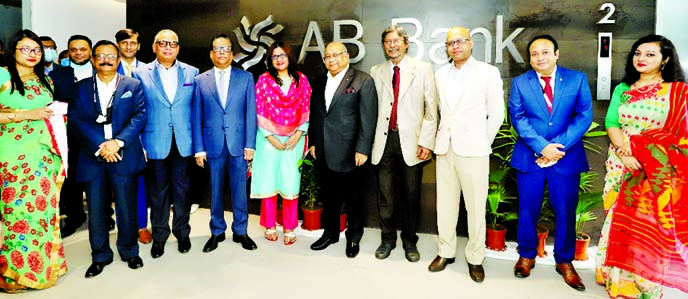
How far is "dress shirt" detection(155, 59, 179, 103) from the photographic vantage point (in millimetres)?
3883

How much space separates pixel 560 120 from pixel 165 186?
3.03m

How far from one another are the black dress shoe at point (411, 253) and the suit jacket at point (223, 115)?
5.06 feet

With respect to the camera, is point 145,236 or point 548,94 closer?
point 548,94

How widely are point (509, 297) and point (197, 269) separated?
2231 mm

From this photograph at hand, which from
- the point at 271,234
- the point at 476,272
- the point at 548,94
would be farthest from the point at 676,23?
the point at 271,234

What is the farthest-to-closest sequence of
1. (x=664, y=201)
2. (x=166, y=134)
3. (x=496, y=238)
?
(x=496, y=238) < (x=166, y=134) < (x=664, y=201)

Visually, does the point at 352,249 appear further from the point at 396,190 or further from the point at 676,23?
the point at 676,23

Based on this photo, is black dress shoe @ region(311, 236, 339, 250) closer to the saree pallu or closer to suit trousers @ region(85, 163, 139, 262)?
suit trousers @ region(85, 163, 139, 262)

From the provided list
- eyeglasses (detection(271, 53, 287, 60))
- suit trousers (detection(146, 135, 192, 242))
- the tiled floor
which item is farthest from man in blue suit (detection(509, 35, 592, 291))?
suit trousers (detection(146, 135, 192, 242))

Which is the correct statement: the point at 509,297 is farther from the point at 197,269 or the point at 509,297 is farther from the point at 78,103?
→ the point at 78,103

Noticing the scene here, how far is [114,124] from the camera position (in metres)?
3.49

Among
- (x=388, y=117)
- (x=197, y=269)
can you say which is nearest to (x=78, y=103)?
(x=197, y=269)

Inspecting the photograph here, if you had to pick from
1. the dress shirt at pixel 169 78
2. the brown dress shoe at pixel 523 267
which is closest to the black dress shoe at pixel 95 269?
the dress shirt at pixel 169 78

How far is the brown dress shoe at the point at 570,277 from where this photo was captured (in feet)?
10.9
